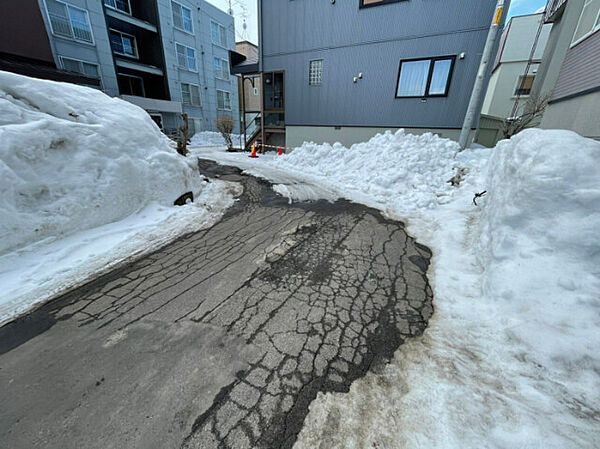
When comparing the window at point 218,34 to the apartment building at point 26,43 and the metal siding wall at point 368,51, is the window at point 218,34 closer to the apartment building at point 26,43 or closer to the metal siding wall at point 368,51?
the apartment building at point 26,43

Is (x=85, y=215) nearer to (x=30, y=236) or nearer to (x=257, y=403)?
(x=30, y=236)

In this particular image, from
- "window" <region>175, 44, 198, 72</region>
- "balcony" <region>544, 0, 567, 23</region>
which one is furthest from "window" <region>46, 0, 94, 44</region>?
"balcony" <region>544, 0, 567, 23</region>

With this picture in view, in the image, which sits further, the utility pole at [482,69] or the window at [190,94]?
the window at [190,94]

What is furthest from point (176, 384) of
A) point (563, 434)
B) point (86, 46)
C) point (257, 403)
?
point (86, 46)

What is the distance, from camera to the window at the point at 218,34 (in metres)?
24.7

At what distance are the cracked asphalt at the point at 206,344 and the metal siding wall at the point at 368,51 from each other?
30.7 feet

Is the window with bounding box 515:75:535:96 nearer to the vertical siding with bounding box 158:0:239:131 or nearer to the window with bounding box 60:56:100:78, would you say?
the vertical siding with bounding box 158:0:239:131

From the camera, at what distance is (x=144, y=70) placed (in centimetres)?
1958

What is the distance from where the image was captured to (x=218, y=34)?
25406 mm

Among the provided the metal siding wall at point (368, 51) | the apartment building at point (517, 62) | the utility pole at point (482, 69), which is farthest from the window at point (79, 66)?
the apartment building at point (517, 62)

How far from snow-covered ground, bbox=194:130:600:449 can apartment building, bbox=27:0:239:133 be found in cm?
2298

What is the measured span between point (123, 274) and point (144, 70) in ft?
77.5

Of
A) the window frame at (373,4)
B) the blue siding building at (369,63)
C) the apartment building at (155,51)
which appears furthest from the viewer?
the apartment building at (155,51)

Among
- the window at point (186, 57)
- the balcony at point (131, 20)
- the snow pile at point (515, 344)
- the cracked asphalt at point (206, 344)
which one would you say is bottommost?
the cracked asphalt at point (206, 344)
